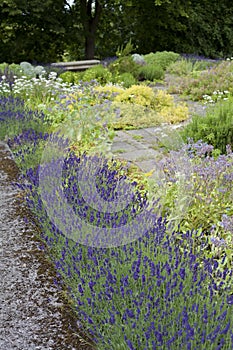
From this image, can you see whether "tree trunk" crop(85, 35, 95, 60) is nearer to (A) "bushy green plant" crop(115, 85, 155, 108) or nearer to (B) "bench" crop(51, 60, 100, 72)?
(B) "bench" crop(51, 60, 100, 72)

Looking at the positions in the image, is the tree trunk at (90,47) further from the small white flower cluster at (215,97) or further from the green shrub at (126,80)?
the small white flower cluster at (215,97)

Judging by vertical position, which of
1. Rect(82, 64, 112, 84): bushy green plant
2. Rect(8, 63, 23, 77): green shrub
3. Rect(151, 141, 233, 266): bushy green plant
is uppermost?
Rect(8, 63, 23, 77): green shrub

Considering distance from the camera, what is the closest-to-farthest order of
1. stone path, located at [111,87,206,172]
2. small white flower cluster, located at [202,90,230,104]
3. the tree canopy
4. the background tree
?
stone path, located at [111,87,206,172], small white flower cluster, located at [202,90,230,104], the background tree, the tree canopy

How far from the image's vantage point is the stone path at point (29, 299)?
2082 mm

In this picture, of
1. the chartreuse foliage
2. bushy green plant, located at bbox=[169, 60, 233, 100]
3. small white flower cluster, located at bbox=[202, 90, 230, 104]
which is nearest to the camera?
the chartreuse foliage

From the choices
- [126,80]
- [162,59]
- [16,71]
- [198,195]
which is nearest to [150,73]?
[126,80]

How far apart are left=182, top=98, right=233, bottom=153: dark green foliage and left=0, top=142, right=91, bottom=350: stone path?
2.10m

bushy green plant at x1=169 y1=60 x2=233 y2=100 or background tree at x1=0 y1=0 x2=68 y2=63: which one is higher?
background tree at x1=0 y1=0 x2=68 y2=63

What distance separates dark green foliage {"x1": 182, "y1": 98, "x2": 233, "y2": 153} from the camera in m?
4.61

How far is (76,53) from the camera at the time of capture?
1809 cm

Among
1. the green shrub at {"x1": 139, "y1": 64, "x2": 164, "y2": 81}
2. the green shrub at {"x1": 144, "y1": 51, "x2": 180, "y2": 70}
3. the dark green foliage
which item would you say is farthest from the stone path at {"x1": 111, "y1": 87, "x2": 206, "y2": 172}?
the green shrub at {"x1": 144, "y1": 51, "x2": 180, "y2": 70}

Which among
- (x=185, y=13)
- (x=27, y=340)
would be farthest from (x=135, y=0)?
(x=27, y=340)

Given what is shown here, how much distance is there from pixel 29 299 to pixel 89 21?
14.9m

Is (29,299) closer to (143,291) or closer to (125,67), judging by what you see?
(143,291)
